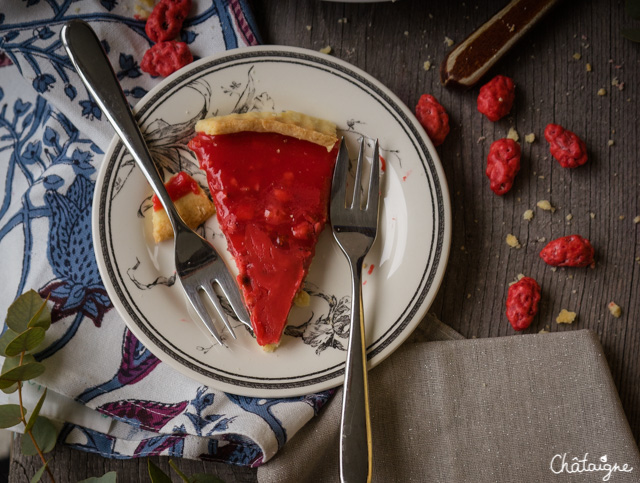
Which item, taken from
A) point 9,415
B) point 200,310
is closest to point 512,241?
point 200,310

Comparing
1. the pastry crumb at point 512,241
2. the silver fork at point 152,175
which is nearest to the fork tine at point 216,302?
the silver fork at point 152,175

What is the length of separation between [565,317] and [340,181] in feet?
3.35

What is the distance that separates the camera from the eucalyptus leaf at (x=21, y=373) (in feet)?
6.16

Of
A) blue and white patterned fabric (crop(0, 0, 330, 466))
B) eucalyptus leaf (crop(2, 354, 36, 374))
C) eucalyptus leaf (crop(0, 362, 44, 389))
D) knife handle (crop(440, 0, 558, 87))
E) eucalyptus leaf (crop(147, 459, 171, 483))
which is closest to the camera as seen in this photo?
eucalyptus leaf (crop(147, 459, 171, 483))

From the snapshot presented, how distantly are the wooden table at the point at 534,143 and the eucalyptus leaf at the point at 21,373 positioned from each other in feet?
4.74

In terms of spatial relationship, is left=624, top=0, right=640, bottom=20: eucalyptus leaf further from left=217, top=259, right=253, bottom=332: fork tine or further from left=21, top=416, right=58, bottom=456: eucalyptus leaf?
left=21, top=416, right=58, bottom=456: eucalyptus leaf

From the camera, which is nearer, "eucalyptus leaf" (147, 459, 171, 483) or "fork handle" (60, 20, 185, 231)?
"eucalyptus leaf" (147, 459, 171, 483)

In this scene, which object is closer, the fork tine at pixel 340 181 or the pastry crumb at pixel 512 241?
the fork tine at pixel 340 181

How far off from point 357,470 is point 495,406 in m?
0.59

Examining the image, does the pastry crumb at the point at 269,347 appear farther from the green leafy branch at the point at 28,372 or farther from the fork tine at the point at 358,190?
the fork tine at the point at 358,190

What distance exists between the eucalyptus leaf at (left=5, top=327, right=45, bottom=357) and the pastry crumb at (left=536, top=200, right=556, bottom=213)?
73.8 inches

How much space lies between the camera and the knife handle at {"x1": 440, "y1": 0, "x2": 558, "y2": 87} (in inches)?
86.9

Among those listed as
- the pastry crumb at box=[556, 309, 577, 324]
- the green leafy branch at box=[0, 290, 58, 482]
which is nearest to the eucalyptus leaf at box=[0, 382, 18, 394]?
the green leafy branch at box=[0, 290, 58, 482]

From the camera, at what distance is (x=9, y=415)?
1957 mm
